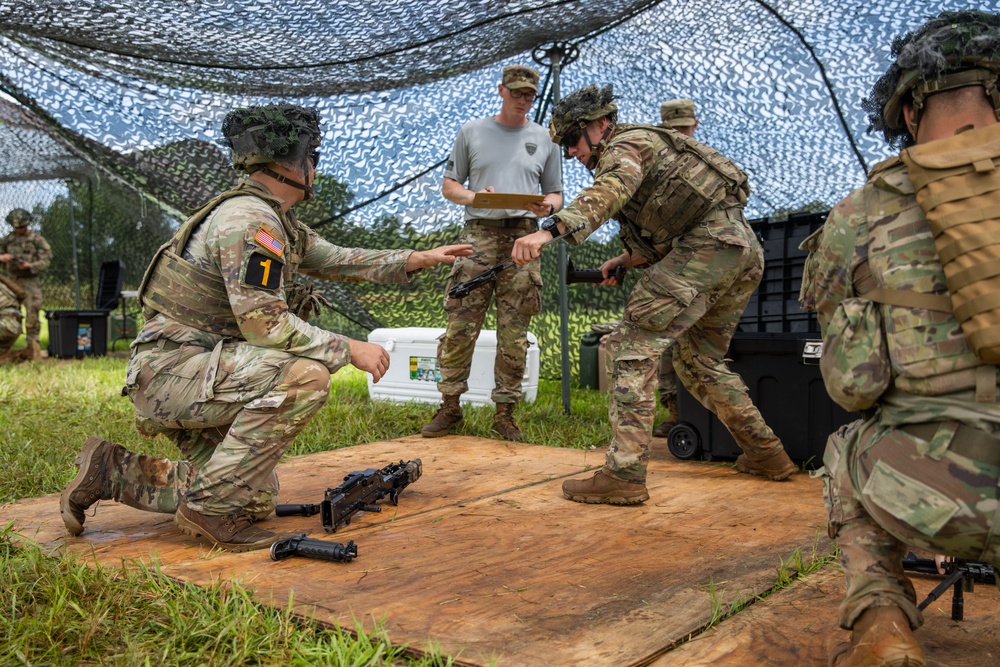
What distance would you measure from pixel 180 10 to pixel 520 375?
3031 millimetres

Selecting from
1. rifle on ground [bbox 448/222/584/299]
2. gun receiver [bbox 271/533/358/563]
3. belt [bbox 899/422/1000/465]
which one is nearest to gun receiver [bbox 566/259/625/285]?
rifle on ground [bbox 448/222/584/299]

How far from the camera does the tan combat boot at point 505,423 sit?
5347mm

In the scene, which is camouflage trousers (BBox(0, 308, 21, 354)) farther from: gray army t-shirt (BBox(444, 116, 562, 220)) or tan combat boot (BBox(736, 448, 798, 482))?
tan combat boot (BBox(736, 448, 798, 482))

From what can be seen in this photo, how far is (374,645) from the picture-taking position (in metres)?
2.16

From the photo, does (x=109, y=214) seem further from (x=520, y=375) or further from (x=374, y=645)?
(x=374, y=645)

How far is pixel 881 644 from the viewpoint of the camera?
1781 mm

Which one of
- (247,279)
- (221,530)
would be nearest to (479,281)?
(247,279)

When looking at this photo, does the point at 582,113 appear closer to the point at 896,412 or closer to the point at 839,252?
the point at 839,252

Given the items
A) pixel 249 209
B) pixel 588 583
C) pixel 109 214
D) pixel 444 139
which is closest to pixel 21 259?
pixel 109 214

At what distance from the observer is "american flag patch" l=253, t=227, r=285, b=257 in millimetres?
2896

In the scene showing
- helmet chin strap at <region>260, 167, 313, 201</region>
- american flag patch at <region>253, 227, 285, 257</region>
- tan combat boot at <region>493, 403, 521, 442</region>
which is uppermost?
helmet chin strap at <region>260, 167, 313, 201</region>

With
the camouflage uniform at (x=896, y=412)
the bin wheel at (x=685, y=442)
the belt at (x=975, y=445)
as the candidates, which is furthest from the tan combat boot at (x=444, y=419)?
the belt at (x=975, y=445)

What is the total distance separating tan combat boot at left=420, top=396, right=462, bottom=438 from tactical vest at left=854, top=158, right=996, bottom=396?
11.8ft

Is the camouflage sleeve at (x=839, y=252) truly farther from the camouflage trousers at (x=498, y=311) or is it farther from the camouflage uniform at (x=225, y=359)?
the camouflage trousers at (x=498, y=311)
